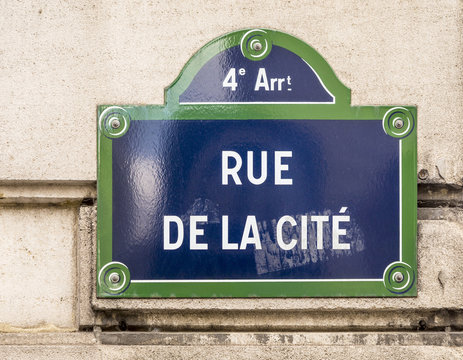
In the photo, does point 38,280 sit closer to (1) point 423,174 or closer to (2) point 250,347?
(2) point 250,347

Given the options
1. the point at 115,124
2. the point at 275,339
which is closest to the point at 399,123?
the point at 275,339

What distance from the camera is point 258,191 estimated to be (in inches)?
61.0

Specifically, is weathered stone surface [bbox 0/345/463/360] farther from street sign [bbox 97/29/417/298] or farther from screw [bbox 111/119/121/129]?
screw [bbox 111/119/121/129]

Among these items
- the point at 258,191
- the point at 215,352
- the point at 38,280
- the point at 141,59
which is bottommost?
the point at 215,352

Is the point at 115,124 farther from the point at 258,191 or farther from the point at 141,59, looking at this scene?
the point at 258,191

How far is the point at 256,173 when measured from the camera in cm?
155

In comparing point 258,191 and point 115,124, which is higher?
point 115,124

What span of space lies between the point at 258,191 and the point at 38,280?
2.56ft

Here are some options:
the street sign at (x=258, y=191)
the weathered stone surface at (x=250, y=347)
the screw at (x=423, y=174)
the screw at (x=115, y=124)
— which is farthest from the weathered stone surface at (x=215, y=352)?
the screw at (x=115, y=124)

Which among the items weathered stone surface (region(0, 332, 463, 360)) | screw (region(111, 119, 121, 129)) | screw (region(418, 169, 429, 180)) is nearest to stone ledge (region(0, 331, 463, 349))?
weathered stone surface (region(0, 332, 463, 360))

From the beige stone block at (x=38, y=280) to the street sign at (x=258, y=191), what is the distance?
15 cm

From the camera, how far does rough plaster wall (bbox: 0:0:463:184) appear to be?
5.20 ft

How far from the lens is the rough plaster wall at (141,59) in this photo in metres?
1.59

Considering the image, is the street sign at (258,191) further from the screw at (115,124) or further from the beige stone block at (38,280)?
the beige stone block at (38,280)
